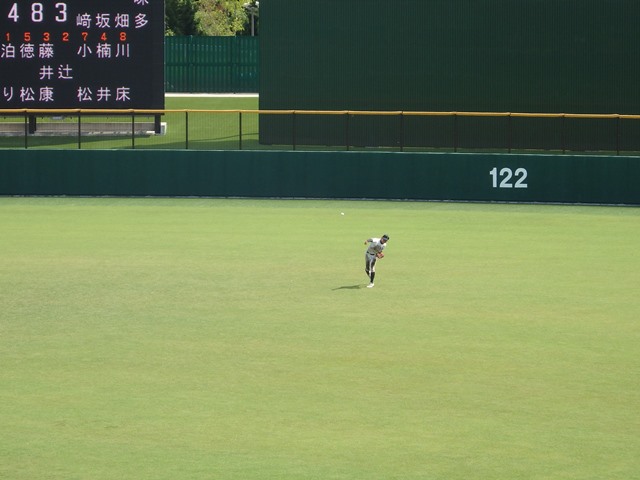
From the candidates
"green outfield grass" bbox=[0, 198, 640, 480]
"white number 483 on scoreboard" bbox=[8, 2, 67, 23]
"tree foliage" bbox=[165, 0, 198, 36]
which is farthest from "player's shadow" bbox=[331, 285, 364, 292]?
"tree foliage" bbox=[165, 0, 198, 36]

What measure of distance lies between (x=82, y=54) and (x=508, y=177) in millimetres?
12046

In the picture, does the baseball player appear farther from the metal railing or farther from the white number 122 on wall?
the metal railing

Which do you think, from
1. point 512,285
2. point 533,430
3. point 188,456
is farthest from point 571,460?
point 512,285

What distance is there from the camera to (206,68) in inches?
2488

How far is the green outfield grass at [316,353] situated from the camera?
11602 mm

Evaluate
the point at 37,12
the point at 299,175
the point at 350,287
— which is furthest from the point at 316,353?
the point at 37,12

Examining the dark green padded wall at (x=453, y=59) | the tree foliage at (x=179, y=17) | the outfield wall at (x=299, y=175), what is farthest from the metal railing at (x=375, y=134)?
the tree foliage at (x=179, y=17)

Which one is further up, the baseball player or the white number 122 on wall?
the white number 122 on wall

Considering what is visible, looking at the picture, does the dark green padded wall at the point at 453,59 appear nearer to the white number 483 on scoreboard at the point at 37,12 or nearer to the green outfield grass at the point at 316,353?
the white number 483 on scoreboard at the point at 37,12

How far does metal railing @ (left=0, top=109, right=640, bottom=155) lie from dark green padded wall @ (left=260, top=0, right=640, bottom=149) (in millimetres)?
63

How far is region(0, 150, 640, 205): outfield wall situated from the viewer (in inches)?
1300

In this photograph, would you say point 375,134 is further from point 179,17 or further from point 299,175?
point 179,17

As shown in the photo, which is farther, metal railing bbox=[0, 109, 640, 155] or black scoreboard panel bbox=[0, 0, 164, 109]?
metal railing bbox=[0, 109, 640, 155]

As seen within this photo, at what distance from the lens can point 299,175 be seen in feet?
111
